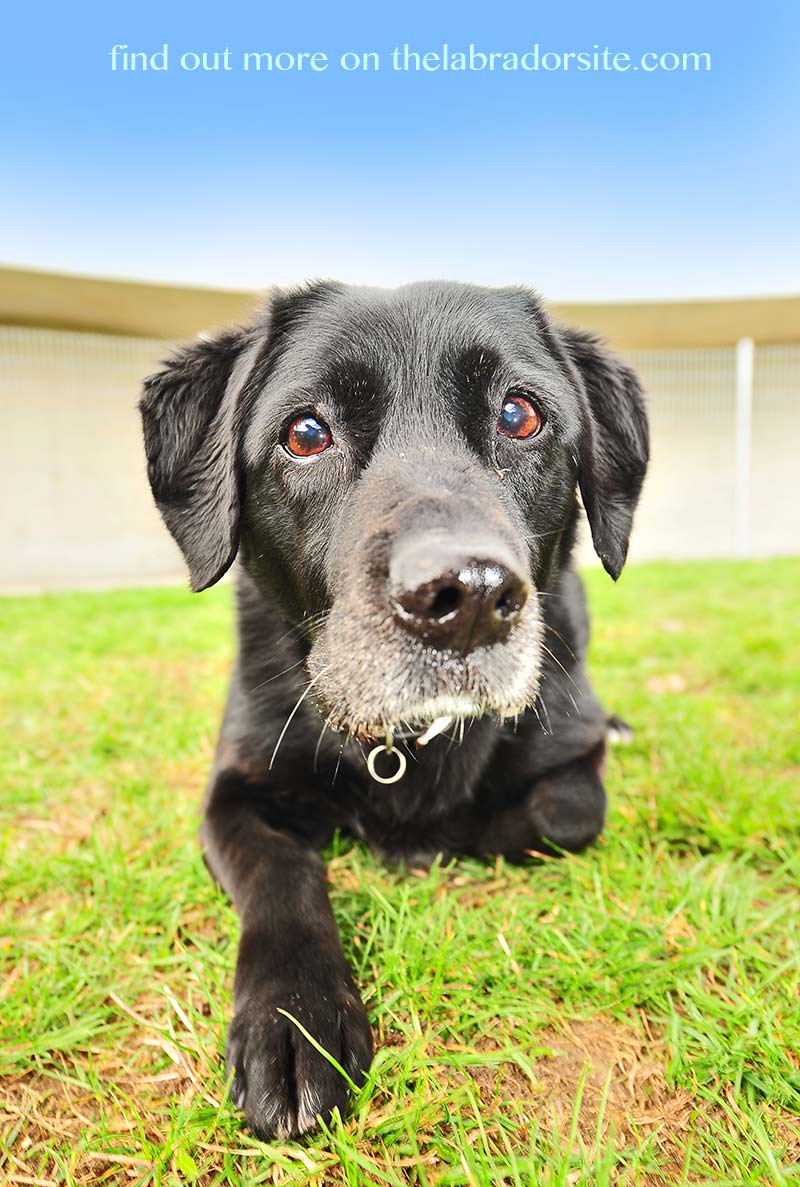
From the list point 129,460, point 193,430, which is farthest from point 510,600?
point 129,460

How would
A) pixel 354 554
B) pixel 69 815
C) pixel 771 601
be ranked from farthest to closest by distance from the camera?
1. pixel 771 601
2. pixel 69 815
3. pixel 354 554

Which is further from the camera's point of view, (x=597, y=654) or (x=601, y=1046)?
(x=597, y=654)

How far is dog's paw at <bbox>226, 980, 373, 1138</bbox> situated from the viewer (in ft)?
3.93

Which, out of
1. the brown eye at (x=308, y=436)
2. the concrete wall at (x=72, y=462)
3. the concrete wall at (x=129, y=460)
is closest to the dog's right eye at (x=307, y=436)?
the brown eye at (x=308, y=436)

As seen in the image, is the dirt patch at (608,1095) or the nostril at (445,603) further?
the nostril at (445,603)

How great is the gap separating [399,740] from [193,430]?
99cm

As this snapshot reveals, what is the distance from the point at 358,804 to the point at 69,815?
3.79 feet

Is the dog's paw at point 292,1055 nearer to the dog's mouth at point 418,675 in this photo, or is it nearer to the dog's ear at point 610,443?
the dog's mouth at point 418,675

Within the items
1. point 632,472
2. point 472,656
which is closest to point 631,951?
point 472,656

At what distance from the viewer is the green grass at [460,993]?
1171 millimetres

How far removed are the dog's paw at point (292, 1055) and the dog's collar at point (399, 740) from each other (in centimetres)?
51

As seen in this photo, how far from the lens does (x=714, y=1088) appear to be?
50.8 inches

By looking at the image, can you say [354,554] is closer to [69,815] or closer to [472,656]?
[472,656]

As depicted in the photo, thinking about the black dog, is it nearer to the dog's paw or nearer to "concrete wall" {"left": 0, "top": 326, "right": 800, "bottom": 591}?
the dog's paw
